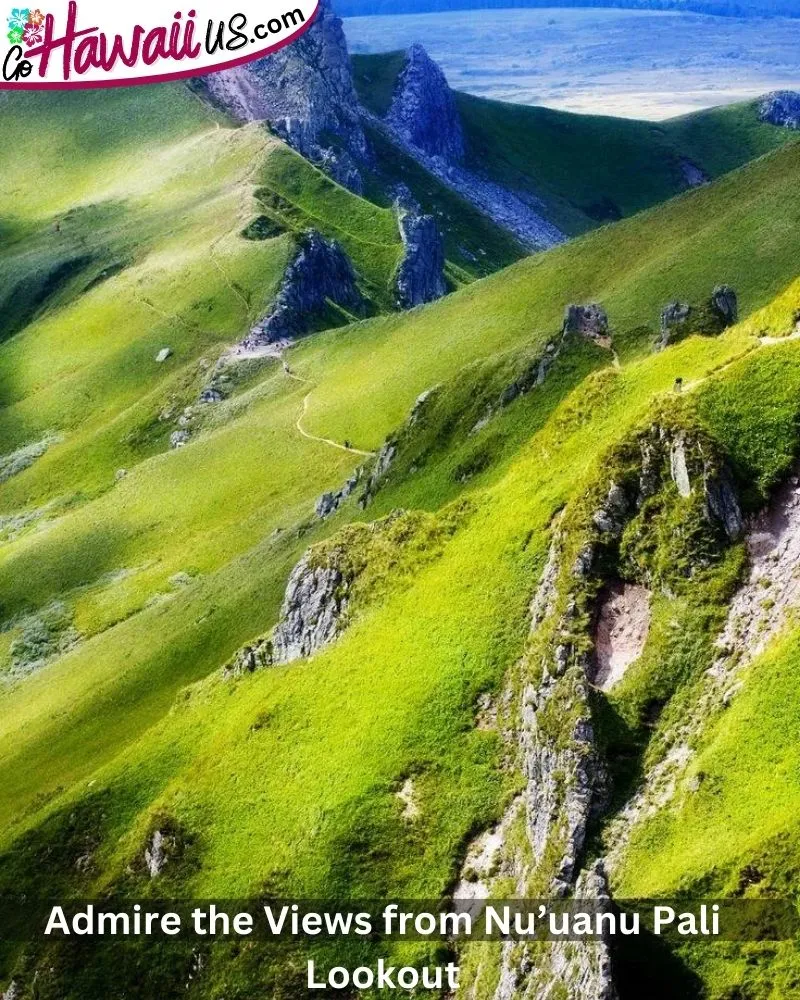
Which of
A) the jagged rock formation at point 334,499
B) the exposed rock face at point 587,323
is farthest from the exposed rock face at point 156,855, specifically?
the exposed rock face at point 587,323

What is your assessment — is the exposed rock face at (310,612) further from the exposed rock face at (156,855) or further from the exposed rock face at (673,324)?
the exposed rock face at (673,324)

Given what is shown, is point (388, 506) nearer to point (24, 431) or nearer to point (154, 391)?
point (154, 391)

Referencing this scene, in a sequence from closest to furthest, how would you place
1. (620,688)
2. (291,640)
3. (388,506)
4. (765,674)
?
(765,674) → (620,688) → (291,640) → (388,506)

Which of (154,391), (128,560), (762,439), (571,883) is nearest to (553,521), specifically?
(762,439)

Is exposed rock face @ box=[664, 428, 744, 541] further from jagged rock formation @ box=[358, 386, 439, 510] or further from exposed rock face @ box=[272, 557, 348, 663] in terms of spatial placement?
jagged rock formation @ box=[358, 386, 439, 510]

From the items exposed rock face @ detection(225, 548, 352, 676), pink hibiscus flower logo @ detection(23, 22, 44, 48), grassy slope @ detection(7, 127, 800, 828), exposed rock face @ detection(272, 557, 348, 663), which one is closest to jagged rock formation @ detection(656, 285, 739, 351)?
grassy slope @ detection(7, 127, 800, 828)

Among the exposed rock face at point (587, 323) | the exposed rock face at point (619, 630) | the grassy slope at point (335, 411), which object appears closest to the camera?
the exposed rock face at point (619, 630)

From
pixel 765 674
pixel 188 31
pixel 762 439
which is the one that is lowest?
pixel 765 674
